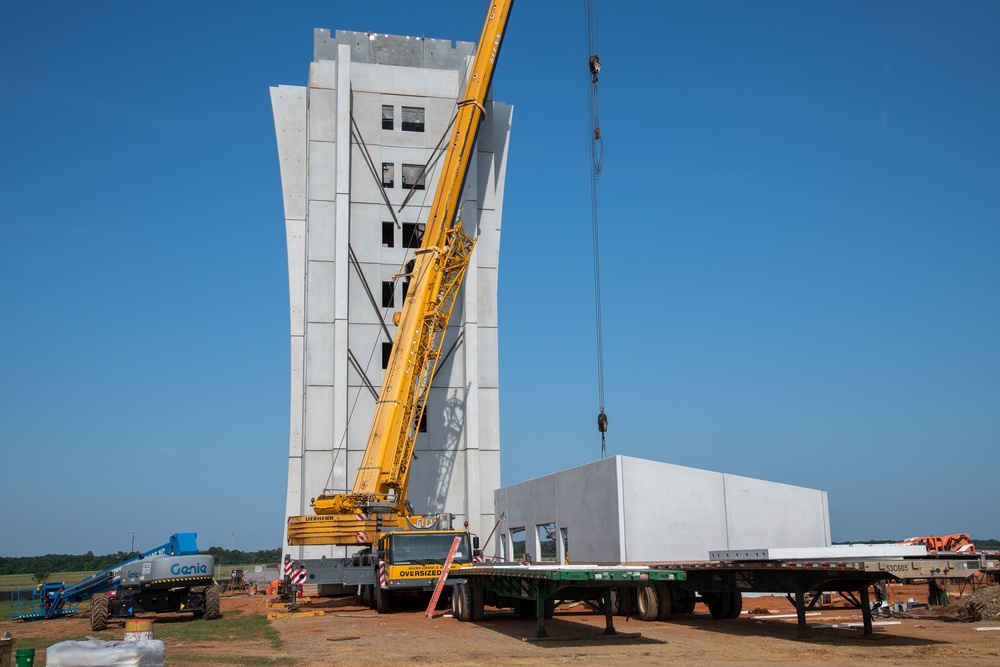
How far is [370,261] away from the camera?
3791cm

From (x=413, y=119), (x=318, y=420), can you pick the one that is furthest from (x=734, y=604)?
(x=413, y=119)

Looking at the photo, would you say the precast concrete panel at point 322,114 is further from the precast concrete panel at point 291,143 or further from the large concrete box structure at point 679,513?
the large concrete box structure at point 679,513

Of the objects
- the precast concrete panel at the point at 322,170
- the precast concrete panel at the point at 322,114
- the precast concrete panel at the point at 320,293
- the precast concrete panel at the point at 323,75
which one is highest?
the precast concrete panel at the point at 323,75

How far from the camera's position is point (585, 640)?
15930 mm

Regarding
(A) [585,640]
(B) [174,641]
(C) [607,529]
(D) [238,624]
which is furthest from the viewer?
(C) [607,529]

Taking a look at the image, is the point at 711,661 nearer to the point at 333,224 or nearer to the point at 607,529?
the point at 607,529

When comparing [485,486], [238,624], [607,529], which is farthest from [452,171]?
[238,624]

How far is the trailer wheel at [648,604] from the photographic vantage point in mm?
19453

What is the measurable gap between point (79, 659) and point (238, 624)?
1244 centimetres

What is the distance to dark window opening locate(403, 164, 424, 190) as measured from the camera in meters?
38.9

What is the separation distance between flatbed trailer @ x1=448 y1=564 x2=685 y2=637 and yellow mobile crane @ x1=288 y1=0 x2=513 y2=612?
3.52 m

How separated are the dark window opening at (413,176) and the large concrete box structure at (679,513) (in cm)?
1617

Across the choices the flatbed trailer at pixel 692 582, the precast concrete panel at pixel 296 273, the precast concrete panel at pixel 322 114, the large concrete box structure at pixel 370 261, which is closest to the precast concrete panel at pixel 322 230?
the large concrete box structure at pixel 370 261

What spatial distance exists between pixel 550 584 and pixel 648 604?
4638 mm
